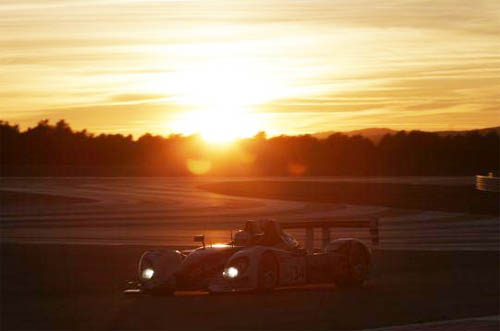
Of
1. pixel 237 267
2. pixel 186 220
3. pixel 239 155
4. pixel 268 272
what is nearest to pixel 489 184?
pixel 186 220

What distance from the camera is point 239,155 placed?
372 ft

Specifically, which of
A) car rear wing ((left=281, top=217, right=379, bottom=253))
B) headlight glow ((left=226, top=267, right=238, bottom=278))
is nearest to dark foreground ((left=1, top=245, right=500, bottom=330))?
headlight glow ((left=226, top=267, right=238, bottom=278))

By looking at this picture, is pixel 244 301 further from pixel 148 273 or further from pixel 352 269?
pixel 352 269

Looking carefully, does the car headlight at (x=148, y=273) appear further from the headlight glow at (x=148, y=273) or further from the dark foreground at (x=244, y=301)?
the dark foreground at (x=244, y=301)

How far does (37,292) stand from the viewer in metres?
16.1

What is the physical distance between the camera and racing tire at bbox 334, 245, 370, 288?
16.5 meters

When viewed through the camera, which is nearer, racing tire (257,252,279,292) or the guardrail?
racing tire (257,252,279,292)

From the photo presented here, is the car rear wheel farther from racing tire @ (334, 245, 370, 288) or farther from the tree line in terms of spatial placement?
the tree line

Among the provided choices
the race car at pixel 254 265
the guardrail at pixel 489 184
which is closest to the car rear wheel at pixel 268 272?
the race car at pixel 254 265

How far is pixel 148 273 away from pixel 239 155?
9807 cm

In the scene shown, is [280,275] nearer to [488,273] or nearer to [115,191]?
[488,273]

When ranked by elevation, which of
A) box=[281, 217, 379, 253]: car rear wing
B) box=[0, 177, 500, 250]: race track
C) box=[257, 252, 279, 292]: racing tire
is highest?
box=[281, 217, 379, 253]: car rear wing

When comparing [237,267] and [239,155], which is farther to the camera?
[239,155]

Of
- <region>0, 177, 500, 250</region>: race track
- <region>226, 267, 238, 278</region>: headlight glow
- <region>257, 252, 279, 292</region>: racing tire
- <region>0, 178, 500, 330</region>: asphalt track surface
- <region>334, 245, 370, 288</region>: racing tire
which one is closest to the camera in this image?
<region>0, 178, 500, 330</region>: asphalt track surface
